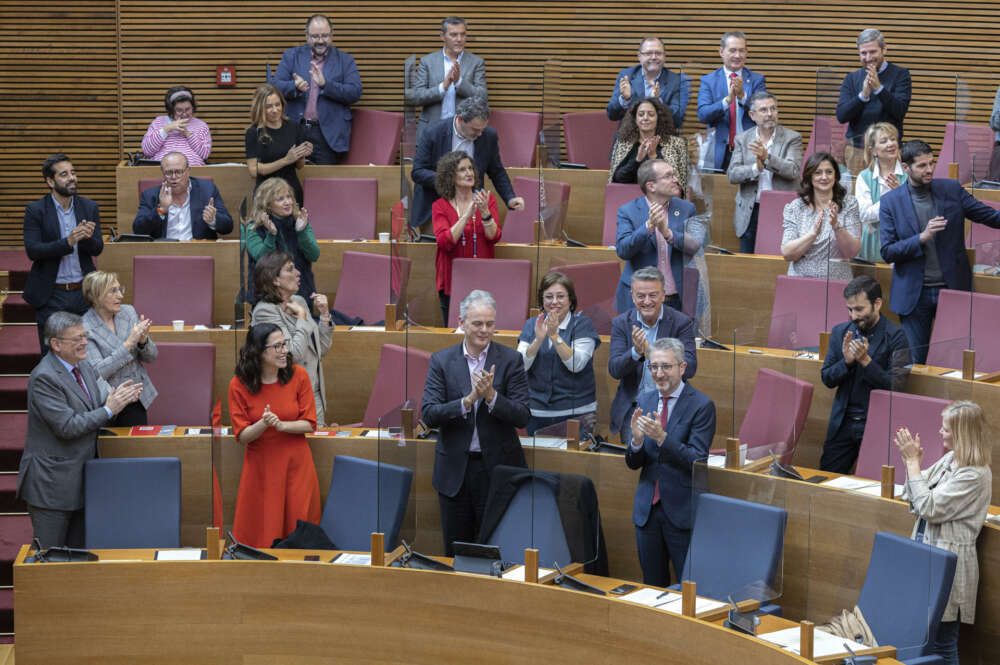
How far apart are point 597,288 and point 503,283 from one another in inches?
16.1

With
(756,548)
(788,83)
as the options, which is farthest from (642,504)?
(788,83)

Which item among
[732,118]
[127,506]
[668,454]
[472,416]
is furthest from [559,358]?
[732,118]

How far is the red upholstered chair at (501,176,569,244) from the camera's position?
244 inches

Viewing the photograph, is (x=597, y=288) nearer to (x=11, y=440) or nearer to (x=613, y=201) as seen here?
(x=613, y=201)

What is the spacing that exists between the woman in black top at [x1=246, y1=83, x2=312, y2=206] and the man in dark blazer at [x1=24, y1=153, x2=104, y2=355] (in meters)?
0.93

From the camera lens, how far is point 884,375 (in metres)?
4.53

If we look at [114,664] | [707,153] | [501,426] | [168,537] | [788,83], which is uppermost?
[788,83]

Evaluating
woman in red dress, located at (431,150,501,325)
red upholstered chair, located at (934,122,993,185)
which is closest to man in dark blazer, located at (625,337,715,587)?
woman in red dress, located at (431,150,501,325)

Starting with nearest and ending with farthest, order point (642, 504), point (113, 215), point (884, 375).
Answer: point (642, 504) → point (884, 375) → point (113, 215)

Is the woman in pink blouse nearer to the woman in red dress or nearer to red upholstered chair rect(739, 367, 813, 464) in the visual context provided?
the woman in red dress

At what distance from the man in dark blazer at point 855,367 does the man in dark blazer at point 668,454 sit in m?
0.74

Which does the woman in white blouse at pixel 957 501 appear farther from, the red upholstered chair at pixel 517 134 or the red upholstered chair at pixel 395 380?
the red upholstered chair at pixel 517 134

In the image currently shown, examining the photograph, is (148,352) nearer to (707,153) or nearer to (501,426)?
(501,426)

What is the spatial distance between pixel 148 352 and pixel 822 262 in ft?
8.80
